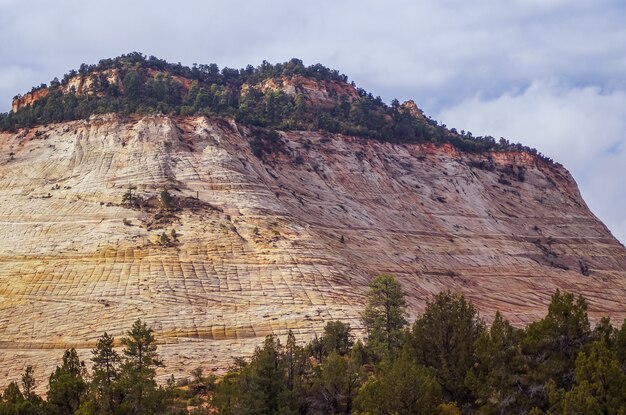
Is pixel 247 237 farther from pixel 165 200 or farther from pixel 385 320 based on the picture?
pixel 385 320

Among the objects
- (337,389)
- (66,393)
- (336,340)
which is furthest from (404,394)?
(336,340)

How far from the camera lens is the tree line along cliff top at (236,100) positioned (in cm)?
9094

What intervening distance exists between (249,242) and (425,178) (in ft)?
133

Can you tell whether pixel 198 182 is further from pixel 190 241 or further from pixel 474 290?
pixel 474 290

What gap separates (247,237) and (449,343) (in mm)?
33342

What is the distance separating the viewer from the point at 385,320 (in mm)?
43156

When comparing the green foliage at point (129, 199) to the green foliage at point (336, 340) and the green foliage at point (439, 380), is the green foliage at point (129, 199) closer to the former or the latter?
the green foliage at point (336, 340)

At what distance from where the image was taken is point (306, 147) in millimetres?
91625

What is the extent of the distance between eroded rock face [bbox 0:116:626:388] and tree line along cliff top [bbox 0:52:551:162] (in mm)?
4139

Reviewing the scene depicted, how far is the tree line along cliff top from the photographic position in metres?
90.9

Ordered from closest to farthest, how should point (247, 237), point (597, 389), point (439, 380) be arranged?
1. point (597, 389)
2. point (439, 380)
3. point (247, 237)

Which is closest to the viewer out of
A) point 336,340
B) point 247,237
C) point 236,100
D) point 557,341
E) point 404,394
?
point 404,394

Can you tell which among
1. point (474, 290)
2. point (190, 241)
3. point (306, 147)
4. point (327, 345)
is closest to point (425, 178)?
point (306, 147)

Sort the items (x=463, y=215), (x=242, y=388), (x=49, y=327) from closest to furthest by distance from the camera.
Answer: (x=242, y=388)
(x=49, y=327)
(x=463, y=215)
